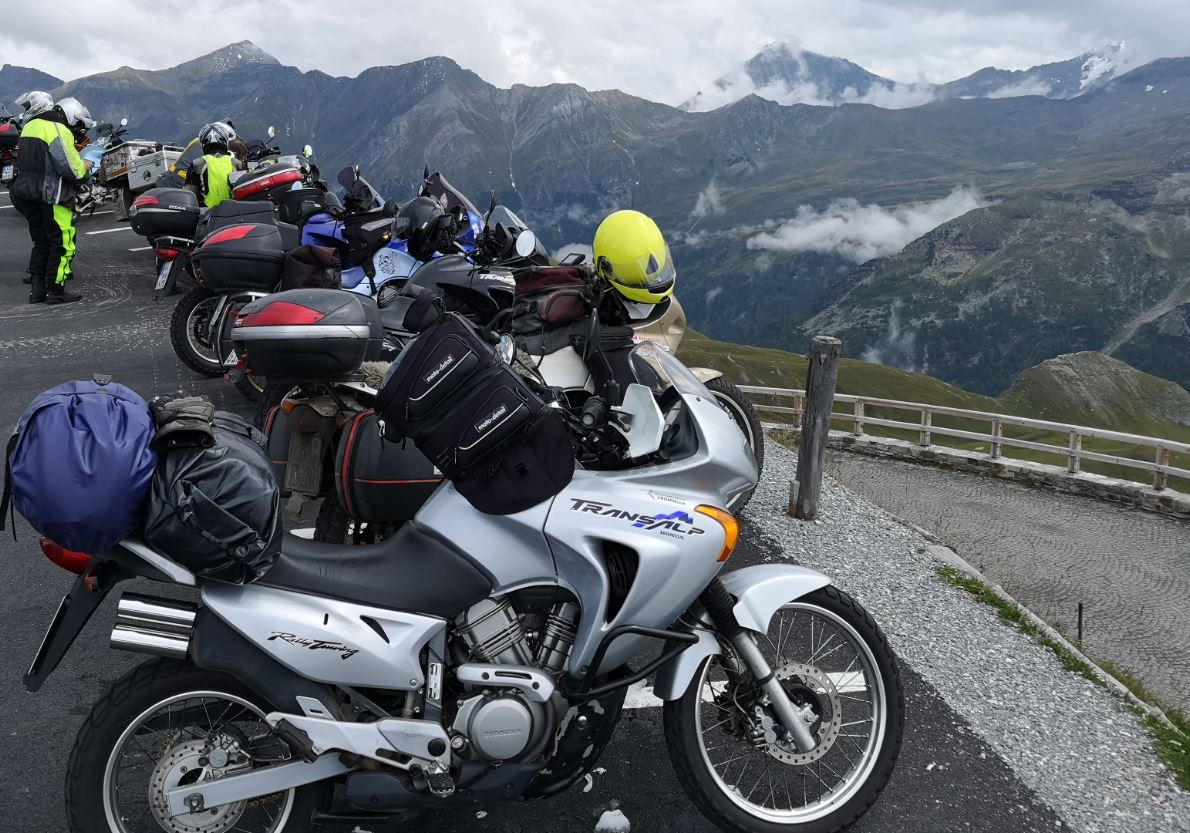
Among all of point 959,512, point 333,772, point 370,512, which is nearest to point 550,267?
point 370,512

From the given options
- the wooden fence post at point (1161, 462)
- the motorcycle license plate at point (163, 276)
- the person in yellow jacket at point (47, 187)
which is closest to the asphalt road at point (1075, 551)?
the wooden fence post at point (1161, 462)

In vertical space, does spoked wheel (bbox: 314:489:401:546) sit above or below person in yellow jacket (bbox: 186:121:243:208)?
below

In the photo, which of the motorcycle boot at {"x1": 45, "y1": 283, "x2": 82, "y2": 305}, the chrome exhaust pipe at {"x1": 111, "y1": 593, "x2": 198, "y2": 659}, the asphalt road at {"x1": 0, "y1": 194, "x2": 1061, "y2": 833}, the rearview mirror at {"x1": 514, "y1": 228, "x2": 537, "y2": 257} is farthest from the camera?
the motorcycle boot at {"x1": 45, "y1": 283, "x2": 82, "y2": 305}

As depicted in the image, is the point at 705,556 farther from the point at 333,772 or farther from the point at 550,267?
the point at 550,267

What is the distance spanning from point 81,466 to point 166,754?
101 cm

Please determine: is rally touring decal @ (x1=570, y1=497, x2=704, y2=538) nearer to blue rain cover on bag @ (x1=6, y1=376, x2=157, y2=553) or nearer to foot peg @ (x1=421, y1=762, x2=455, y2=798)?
foot peg @ (x1=421, y1=762, x2=455, y2=798)

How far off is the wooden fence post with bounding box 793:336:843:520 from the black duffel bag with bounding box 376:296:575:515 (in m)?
4.64

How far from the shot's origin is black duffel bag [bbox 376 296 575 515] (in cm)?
278

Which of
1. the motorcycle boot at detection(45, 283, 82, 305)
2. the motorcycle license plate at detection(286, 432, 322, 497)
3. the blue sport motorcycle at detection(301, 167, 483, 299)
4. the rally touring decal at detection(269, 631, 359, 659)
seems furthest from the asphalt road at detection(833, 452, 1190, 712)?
the rally touring decal at detection(269, 631, 359, 659)

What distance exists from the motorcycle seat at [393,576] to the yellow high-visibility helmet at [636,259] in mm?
3045

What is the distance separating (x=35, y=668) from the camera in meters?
2.78

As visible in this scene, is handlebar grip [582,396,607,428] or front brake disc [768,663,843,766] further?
front brake disc [768,663,843,766]

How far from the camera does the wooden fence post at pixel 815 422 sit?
7.17m

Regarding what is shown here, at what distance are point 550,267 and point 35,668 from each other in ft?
14.1
